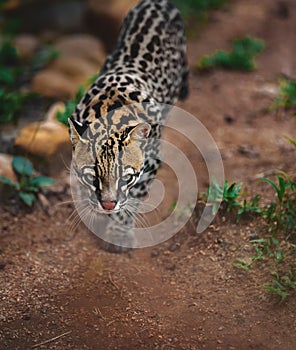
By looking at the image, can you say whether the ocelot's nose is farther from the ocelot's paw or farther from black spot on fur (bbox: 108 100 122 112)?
the ocelot's paw

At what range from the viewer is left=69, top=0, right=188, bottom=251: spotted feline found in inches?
206

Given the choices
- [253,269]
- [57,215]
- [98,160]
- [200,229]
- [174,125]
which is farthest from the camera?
[174,125]

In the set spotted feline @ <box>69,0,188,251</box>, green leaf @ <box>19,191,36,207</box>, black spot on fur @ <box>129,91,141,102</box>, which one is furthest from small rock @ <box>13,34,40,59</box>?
black spot on fur @ <box>129,91,141,102</box>

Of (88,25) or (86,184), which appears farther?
(88,25)

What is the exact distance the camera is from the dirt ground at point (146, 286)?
4.96 metres

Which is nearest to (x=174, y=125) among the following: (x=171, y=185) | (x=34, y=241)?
(x=171, y=185)

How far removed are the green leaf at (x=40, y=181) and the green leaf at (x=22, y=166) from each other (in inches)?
5.4

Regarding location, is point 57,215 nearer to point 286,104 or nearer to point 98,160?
point 98,160

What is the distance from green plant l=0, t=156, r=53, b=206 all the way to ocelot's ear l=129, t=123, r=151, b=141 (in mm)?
1761

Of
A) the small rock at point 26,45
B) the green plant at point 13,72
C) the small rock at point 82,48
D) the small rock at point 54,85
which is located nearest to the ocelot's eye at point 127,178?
the green plant at point 13,72

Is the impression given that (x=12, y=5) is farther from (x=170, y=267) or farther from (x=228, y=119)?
(x=170, y=267)

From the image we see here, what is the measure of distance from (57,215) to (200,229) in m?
1.77

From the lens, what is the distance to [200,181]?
23.4ft

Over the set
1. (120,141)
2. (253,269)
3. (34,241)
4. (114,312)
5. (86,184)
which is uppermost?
(120,141)
